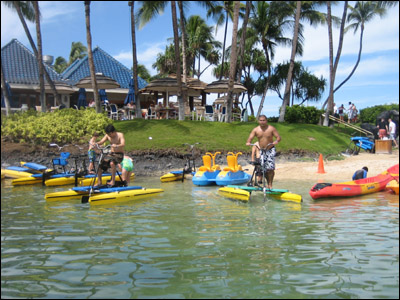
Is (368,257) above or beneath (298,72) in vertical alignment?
beneath

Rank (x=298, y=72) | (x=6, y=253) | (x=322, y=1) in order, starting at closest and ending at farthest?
(x=6, y=253), (x=322, y=1), (x=298, y=72)

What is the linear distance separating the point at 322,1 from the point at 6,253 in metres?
31.6

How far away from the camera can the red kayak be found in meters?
9.73

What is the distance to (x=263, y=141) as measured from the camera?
9.84 metres

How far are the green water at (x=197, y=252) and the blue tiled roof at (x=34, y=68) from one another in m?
20.8

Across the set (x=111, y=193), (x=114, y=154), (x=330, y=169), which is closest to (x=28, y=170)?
(x=114, y=154)

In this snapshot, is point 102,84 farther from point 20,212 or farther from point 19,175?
point 20,212

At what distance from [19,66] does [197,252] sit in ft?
90.5

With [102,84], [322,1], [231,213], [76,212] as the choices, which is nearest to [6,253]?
[76,212]

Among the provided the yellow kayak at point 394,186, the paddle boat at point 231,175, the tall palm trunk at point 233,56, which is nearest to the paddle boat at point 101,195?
the paddle boat at point 231,175

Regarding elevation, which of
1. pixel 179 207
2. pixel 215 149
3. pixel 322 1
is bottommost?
pixel 179 207

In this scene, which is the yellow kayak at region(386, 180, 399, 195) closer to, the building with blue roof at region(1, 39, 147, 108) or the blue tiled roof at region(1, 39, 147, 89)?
the building with blue roof at region(1, 39, 147, 108)

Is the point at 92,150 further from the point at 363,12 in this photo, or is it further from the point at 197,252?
the point at 363,12

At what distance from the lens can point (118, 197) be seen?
9.06 m
